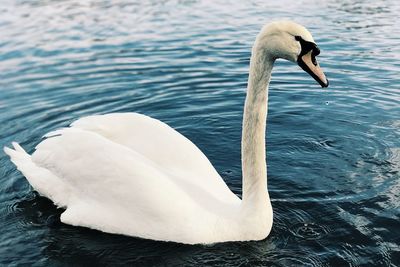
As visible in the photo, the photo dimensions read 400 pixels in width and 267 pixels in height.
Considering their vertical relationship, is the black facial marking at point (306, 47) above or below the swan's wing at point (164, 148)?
above

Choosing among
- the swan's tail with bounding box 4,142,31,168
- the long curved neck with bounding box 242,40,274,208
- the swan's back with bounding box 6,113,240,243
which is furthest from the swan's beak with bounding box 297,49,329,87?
the swan's tail with bounding box 4,142,31,168

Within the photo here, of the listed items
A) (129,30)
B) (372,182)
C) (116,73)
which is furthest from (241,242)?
(129,30)

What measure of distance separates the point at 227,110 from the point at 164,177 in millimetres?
5325

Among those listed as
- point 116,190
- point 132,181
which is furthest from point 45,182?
point 132,181

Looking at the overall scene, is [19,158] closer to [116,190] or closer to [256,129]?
[116,190]

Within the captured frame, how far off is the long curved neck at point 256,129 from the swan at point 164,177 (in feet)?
0.04

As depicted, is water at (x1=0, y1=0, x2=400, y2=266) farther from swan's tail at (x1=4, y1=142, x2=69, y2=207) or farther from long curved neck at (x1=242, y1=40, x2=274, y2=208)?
long curved neck at (x1=242, y1=40, x2=274, y2=208)

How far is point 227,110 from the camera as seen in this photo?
11680 mm

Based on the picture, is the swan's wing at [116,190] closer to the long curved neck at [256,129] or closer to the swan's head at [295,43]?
the long curved neck at [256,129]

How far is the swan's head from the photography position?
5465 mm

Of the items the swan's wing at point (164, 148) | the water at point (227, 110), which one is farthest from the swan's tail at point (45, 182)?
the swan's wing at point (164, 148)

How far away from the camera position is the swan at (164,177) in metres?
5.93

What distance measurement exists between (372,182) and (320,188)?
80cm

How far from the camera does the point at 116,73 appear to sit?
14961mm
